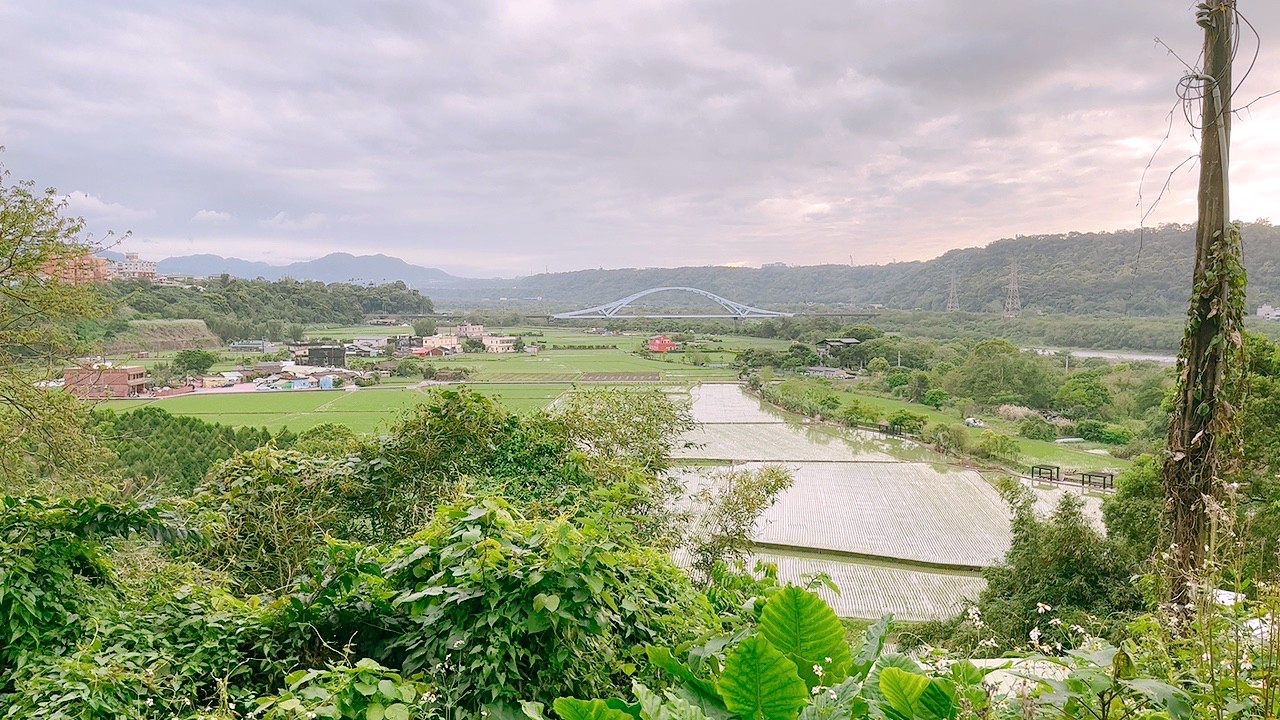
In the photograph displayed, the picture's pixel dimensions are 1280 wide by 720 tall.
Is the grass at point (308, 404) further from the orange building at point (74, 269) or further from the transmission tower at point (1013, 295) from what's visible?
the transmission tower at point (1013, 295)

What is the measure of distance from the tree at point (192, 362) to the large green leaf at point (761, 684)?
3123cm

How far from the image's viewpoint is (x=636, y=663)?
1.59 metres

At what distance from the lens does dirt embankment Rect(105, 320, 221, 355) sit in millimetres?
20061

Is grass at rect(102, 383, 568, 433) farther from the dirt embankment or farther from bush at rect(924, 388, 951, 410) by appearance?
bush at rect(924, 388, 951, 410)

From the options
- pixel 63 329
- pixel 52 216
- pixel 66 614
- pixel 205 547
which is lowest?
pixel 205 547

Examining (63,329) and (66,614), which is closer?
(66,614)

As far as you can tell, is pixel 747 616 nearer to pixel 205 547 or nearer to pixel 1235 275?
pixel 1235 275

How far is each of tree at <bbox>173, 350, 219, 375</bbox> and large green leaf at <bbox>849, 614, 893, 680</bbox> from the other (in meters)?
31.1

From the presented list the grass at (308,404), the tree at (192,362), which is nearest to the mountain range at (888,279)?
the grass at (308,404)

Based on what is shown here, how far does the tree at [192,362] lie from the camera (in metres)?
26.0

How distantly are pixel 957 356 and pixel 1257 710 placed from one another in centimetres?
3830

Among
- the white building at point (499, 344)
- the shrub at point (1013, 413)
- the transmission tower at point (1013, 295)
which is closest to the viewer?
the shrub at point (1013, 413)

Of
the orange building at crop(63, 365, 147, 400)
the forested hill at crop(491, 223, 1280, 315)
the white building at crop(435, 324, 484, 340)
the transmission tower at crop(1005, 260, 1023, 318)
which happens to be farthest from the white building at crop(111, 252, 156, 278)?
the transmission tower at crop(1005, 260, 1023, 318)

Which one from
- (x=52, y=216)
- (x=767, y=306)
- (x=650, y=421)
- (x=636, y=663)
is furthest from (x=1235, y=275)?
(x=767, y=306)
